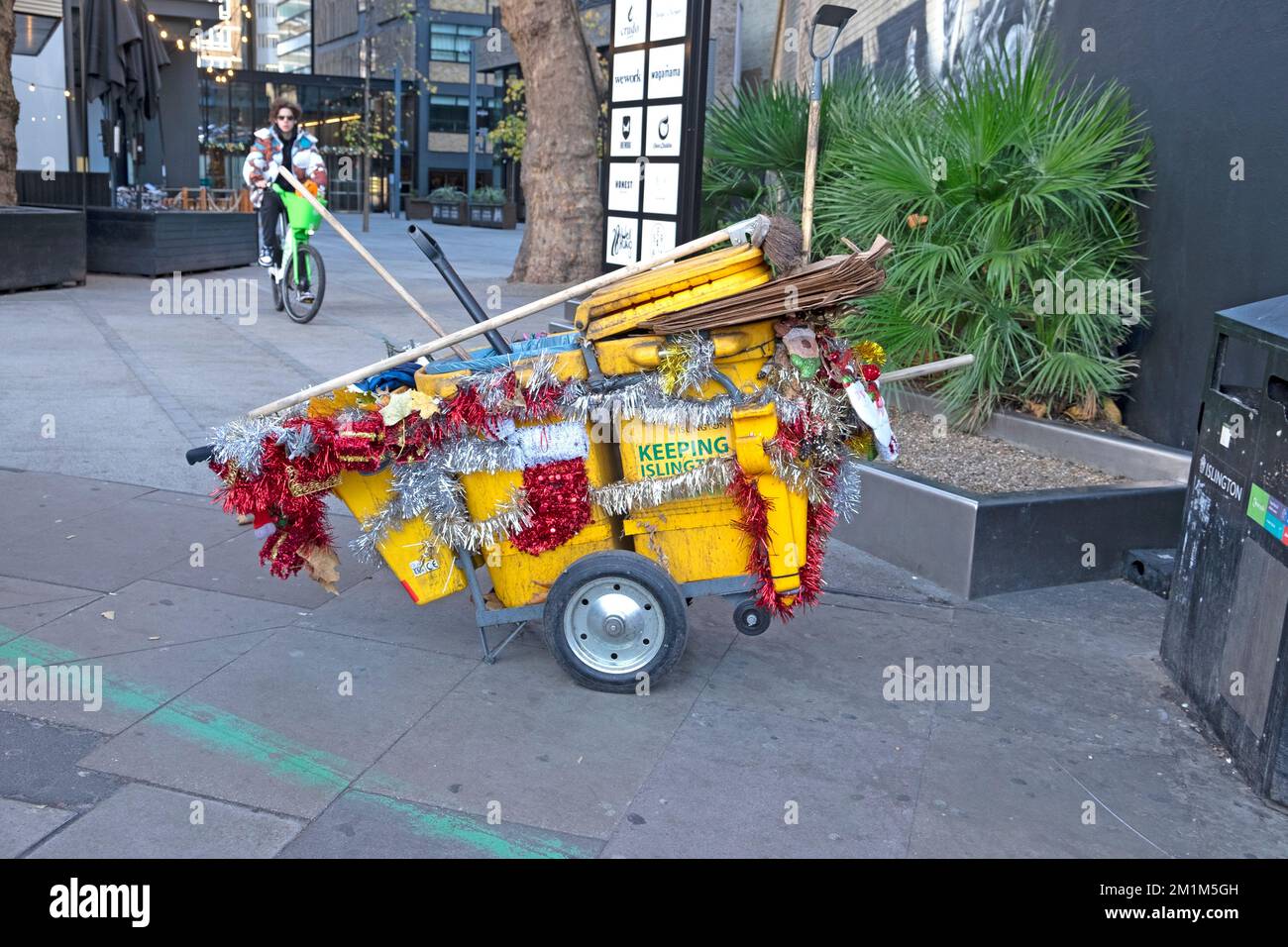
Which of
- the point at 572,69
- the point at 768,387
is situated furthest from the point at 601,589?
the point at 572,69

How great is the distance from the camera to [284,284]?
462 inches

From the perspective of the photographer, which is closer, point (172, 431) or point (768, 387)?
point (768, 387)

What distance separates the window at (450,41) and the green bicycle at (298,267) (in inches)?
1813

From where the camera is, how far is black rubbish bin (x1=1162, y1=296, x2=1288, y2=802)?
3.79 meters

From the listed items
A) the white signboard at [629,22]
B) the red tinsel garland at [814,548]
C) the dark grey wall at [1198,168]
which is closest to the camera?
the red tinsel garland at [814,548]

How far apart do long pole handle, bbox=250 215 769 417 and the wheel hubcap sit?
0.97 meters

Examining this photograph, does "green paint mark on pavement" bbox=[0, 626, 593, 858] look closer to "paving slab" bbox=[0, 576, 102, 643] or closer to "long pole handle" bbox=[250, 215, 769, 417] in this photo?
"paving slab" bbox=[0, 576, 102, 643]

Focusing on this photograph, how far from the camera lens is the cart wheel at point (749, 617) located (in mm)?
4270

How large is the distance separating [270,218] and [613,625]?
838cm

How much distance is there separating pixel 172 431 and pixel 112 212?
879cm

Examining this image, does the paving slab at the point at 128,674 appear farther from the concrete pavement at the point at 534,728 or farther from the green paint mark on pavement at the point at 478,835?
the green paint mark on pavement at the point at 478,835

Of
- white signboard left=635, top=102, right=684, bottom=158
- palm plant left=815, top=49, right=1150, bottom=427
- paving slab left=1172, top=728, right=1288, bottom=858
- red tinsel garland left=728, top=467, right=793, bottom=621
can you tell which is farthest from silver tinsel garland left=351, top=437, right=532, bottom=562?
Answer: white signboard left=635, top=102, right=684, bottom=158

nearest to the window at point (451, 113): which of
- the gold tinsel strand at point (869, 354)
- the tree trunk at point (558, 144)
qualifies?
the tree trunk at point (558, 144)
